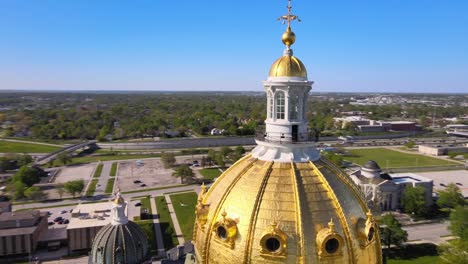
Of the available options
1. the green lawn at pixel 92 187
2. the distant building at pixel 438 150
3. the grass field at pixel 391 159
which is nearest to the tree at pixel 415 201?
the grass field at pixel 391 159

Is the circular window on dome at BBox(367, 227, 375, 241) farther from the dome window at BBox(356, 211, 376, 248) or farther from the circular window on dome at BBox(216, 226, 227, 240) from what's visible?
the circular window on dome at BBox(216, 226, 227, 240)

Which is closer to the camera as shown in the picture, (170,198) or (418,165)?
(170,198)

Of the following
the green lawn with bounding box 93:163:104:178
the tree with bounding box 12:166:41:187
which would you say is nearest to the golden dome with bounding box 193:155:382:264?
the tree with bounding box 12:166:41:187

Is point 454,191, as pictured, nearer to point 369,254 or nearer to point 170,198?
point 170,198

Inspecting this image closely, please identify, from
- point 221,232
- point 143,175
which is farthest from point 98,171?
point 221,232

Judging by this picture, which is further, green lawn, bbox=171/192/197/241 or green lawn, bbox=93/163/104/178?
green lawn, bbox=93/163/104/178

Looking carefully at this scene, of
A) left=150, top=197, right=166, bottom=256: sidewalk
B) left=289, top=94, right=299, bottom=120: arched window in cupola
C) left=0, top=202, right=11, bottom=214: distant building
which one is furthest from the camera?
left=0, top=202, right=11, bottom=214: distant building

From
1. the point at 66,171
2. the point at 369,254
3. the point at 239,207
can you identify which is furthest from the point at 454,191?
the point at 66,171
